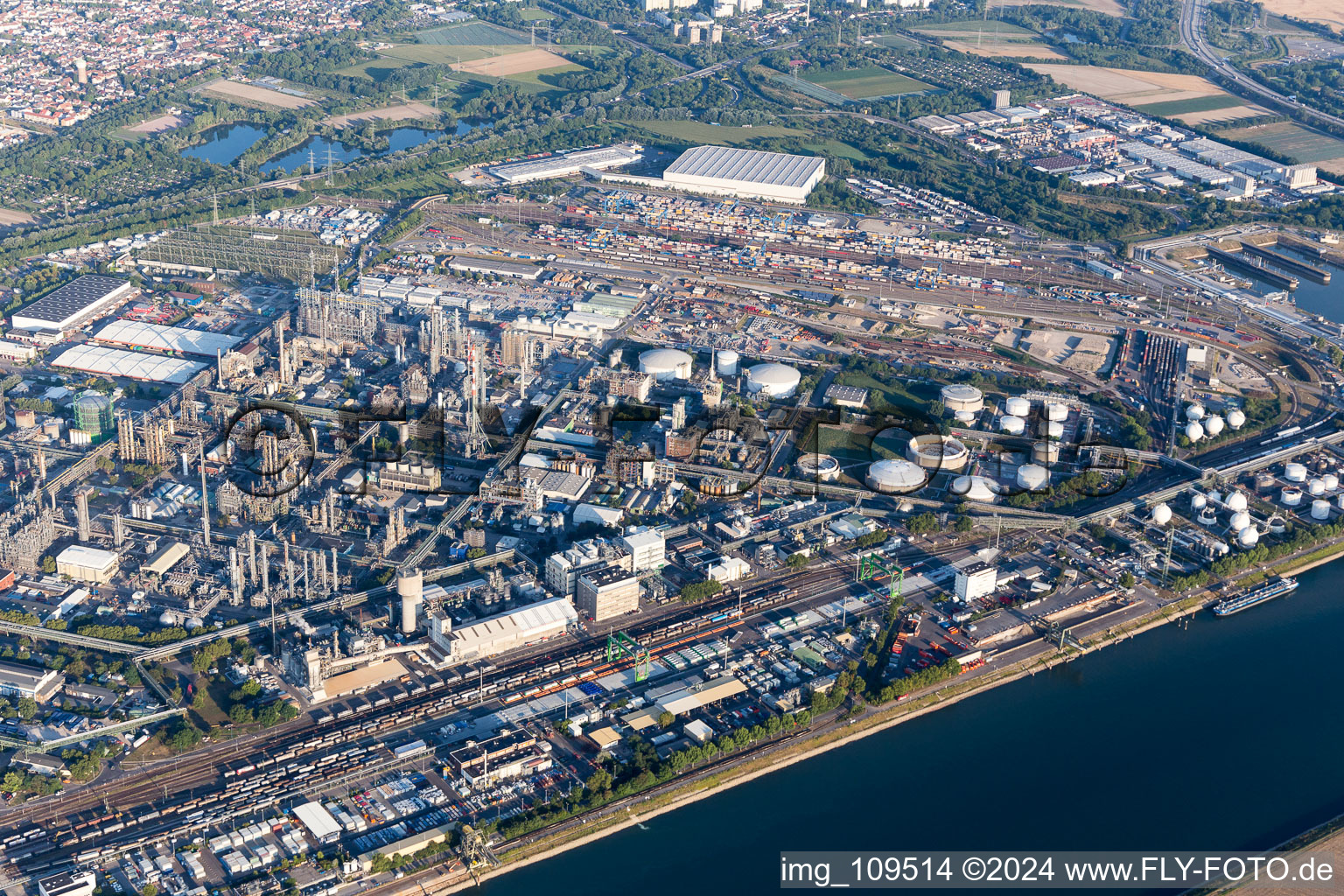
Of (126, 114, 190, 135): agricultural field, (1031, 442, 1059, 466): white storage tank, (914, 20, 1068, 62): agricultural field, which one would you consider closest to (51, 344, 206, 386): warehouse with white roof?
(1031, 442, 1059, 466): white storage tank

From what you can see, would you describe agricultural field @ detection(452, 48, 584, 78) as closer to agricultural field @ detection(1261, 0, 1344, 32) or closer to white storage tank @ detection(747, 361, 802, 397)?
white storage tank @ detection(747, 361, 802, 397)

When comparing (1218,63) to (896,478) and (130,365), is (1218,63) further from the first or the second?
(130,365)

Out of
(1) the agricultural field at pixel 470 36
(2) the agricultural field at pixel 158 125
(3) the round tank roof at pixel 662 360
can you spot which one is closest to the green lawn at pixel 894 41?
(1) the agricultural field at pixel 470 36

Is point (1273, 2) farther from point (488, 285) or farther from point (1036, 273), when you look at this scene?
point (488, 285)

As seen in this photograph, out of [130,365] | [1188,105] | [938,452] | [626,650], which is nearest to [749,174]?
[938,452]

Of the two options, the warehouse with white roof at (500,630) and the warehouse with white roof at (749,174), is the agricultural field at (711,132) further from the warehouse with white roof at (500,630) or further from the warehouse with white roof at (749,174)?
the warehouse with white roof at (500,630)
